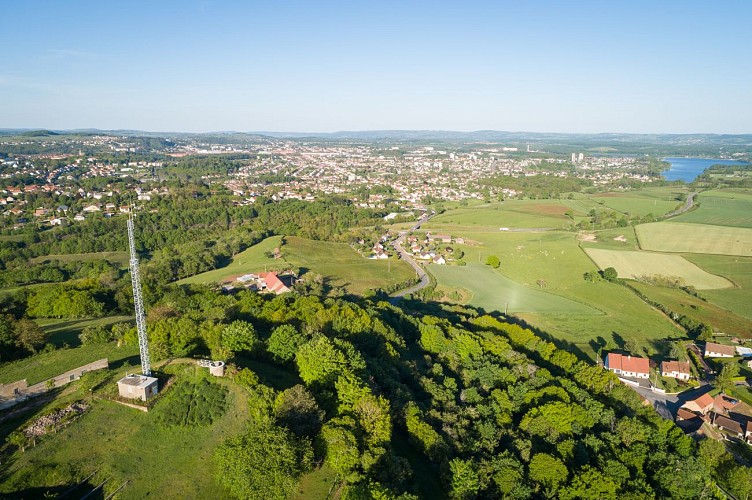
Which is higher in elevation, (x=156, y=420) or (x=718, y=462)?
(x=156, y=420)

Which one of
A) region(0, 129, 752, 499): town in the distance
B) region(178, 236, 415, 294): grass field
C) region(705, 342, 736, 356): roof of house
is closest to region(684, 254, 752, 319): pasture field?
region(0, 129, 752, 499): town in the distance

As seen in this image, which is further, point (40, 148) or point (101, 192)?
point (40, 148)

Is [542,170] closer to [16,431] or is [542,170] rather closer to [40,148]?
[16,431]

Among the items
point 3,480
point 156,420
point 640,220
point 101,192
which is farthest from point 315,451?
point 101,192

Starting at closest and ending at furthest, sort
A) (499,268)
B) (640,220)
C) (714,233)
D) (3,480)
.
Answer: (3,480)
(499,268)
(714,233)
(640,220)

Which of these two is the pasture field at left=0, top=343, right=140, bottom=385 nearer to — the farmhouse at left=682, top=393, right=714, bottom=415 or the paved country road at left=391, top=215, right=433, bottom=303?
the paved country road at left=391, top=215, right=433, bottom=303

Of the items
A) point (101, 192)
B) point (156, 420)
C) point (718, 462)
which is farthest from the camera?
point (101, 192)

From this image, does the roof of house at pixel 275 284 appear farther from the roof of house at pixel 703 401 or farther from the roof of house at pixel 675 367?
the roof of house at pixel 703 401
